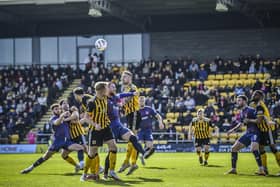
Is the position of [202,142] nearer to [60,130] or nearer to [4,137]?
[60,130]

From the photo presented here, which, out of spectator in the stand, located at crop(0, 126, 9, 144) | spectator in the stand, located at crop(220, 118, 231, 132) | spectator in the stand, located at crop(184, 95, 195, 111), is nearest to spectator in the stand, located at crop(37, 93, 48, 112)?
spectator in the stand, located at crop(0, 126, 9, 144)

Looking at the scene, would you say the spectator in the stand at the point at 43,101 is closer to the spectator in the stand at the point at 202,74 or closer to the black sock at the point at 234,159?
the spectator in the stand at the point at 202,74

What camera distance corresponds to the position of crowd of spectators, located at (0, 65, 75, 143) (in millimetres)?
41750

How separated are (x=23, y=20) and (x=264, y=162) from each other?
3229 centimetres

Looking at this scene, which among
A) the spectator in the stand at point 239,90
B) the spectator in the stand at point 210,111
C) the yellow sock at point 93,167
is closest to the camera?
the yellow sock at point 93,167

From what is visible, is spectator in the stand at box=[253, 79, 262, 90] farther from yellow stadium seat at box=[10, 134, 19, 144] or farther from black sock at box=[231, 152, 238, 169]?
black sock at box=[231, 152, 238, 169]

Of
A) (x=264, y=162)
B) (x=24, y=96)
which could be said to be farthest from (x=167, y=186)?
(x=24, y=96)

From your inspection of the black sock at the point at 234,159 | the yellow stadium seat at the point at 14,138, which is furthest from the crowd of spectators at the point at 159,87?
the black sock at the point at 234,159

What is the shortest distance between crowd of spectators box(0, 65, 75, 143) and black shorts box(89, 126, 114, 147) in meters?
25.7

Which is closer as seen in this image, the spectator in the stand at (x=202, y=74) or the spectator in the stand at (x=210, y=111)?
the spectator in the stand at (x=210, y=111)

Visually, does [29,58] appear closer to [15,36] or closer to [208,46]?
[15,36]

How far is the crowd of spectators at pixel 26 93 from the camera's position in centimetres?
4175

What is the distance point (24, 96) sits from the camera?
44.3 meters

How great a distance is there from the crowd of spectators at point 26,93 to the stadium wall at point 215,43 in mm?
6743
